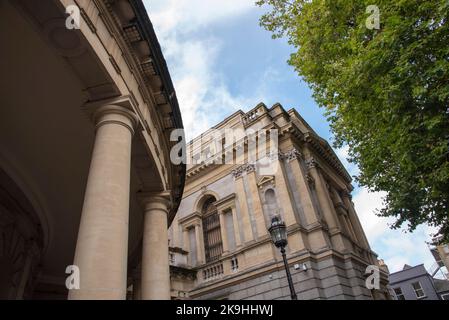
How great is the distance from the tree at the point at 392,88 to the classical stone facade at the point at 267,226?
17.2 ft

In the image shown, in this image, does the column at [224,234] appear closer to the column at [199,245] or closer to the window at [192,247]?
the column at [199,245]

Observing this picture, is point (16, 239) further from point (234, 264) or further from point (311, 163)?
point (311, 163)

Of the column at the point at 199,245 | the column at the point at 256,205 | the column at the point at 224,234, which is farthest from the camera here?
the column at the point at 199,245

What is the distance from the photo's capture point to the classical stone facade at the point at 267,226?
51.9 ft

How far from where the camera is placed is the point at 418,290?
38.7 metres

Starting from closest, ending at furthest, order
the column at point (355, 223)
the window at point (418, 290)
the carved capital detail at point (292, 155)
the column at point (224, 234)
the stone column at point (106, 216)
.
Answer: the stone column at point (106, 216) → the carved capital detail at point (292, 155) → the column at point (224, 234) → the column at point (355, 223) → the window at point (418, 290)

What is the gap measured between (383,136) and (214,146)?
1520 cm

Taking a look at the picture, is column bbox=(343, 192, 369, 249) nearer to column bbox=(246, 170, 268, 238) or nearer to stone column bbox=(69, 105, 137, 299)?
column bbox=(246, 170, 268, 238)

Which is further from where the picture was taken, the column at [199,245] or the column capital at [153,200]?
the column at [199,245]

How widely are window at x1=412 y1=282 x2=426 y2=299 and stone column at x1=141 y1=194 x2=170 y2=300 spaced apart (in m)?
42.3

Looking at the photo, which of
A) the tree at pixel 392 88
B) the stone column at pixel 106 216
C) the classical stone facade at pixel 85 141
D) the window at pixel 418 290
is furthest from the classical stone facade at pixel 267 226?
the window at pixel 418 290

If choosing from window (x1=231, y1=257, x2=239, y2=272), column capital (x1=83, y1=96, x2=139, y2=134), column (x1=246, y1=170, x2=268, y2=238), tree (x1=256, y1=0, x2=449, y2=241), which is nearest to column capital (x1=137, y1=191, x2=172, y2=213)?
column capital (x1=83, y1=96, x2=139, y2=134)

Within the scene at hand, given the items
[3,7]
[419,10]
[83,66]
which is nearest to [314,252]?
[419,10]

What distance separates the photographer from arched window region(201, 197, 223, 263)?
20.6 m
